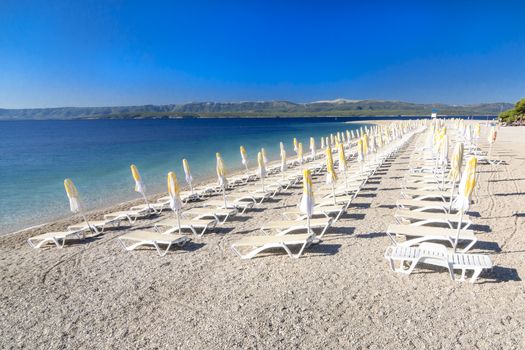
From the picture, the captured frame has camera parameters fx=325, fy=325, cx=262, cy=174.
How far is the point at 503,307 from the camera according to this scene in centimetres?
405

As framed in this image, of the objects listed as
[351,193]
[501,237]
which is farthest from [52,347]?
[351,193]

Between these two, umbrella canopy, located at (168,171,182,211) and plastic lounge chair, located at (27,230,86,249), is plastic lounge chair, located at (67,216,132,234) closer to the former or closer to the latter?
plastic lounge chair, located at (27,230,86,249)

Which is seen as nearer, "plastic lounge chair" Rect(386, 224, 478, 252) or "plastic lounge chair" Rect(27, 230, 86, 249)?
"plastic lounge chair" Rect(386, 224, 478, 252)

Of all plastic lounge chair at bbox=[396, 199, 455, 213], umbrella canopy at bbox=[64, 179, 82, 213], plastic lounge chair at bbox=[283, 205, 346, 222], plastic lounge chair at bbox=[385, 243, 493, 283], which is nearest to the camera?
plastic lounge chair at bbox=[385, 243, 493, 283]

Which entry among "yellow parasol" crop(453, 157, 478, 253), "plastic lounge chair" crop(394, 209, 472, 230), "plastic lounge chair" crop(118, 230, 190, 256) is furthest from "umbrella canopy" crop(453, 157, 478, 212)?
"plastic lounge chair" crop(118, 230, 190, 256)

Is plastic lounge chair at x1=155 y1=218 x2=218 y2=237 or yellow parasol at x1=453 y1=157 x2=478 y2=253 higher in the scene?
yellow parasol at x1=453 y1=157 x2=478 y2=253

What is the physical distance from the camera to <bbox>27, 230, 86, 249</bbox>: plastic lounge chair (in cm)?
748

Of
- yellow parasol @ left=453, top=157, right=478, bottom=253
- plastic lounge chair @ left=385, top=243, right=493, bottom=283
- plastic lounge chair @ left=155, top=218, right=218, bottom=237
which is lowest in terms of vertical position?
plastic lounge chair @ left=155, top=218, right=218, bottom=237

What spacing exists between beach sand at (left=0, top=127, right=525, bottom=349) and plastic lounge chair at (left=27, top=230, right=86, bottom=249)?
15.7 inches

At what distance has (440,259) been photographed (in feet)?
15.4

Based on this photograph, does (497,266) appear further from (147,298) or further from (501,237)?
(147,298)

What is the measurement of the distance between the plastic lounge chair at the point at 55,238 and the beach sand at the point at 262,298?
1.31 ft

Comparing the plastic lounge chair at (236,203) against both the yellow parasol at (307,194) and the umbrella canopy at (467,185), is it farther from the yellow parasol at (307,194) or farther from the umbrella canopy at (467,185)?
the umbrella canopy at (467,185)

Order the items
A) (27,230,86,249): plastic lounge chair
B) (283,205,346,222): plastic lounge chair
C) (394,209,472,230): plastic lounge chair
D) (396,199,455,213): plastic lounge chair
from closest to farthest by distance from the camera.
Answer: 1. (394,209,472,230): plastic lounge chair
2. (396,199,455,213): plastic lounge chair
3. (27,230,86,249): plastic lounge chair
4. (283,205,346,222): plastic lounge chair
